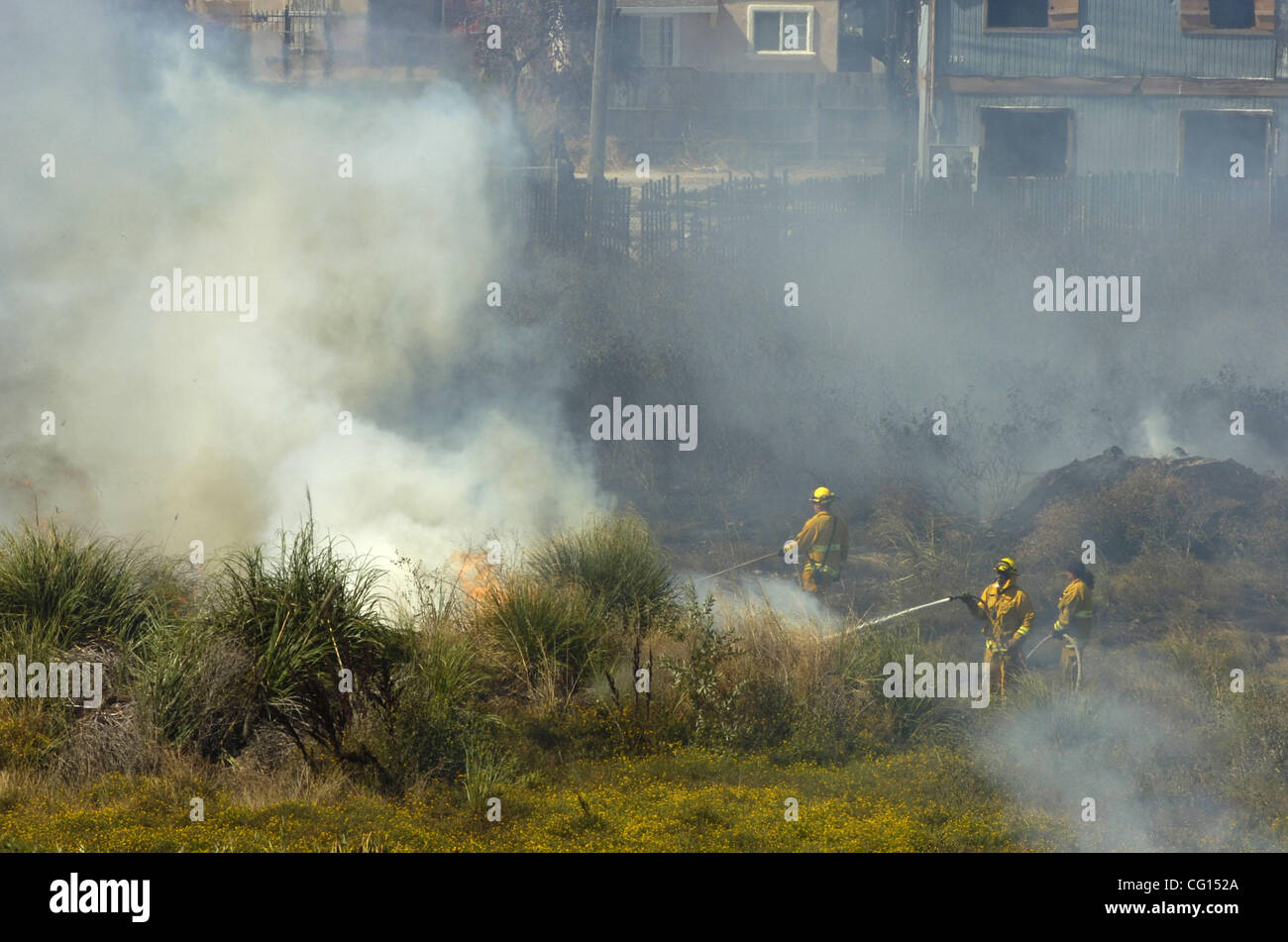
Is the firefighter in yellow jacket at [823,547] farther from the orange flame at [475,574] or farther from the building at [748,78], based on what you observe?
the building at [748,78]

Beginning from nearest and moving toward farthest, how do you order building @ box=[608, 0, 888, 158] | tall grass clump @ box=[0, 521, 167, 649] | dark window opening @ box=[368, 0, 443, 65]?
1. tall grass clump @ box=[0, 521, 167, 649]
2. building @ box=[608, 0, 888, 158]
3. dark window opening @ box=[368, 0, 443, 65]

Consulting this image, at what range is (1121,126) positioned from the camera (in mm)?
25688

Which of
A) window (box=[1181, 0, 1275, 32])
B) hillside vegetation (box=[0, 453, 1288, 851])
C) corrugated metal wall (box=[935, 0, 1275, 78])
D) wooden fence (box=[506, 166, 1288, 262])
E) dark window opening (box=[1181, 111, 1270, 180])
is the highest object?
window (box=[1181, 0, 1275, 32])

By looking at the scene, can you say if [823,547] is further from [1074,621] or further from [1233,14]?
[1233,14]

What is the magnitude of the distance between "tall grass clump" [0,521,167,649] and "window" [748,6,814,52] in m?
26.8

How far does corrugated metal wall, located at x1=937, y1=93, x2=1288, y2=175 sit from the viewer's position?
2562 centimetres

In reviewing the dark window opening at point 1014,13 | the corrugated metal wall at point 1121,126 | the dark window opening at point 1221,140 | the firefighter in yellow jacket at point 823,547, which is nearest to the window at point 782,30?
the dark window opening at point 1014,13

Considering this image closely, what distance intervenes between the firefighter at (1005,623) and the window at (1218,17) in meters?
18.9

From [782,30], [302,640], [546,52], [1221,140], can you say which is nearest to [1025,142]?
[1221,140]

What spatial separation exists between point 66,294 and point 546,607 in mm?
7991

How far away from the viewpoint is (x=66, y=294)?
49.3ft

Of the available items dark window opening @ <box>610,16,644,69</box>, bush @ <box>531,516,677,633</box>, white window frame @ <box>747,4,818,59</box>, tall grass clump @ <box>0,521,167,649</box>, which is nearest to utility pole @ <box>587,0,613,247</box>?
dark window opening @ <box>610,16,644,69</box>

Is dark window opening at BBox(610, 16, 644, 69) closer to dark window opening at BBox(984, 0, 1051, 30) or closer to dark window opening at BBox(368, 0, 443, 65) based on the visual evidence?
dark window opening at BBox(368, 0, 443, 65)

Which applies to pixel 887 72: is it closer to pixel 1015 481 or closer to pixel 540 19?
pixel 540 19
